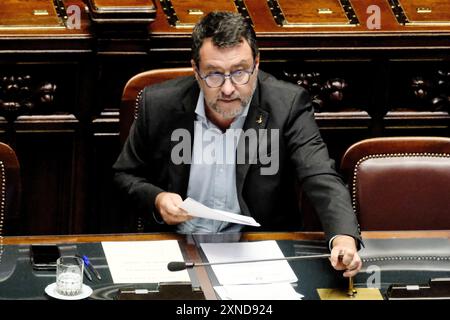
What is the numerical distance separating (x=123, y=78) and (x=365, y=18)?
1.02 meters

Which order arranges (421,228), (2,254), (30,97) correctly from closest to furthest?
(2,254) < (421,228) < (30,97)

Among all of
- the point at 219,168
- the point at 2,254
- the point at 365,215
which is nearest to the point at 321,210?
the point at 365,215

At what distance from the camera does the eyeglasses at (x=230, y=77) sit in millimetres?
→ 2824

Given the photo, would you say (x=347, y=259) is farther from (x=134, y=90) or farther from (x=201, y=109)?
(x=134, y=90)

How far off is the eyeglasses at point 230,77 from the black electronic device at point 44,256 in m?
0.66

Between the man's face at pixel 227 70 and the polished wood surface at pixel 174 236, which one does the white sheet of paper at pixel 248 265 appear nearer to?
the polished wood surface at pixel 174 236

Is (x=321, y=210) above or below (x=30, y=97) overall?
below

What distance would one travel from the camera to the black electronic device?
8.04 feet

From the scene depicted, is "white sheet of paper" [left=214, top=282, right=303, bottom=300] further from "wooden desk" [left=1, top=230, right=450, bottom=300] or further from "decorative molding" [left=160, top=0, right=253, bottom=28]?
"decorative molding" [left=160, top=0, right=253, bottom=28]
